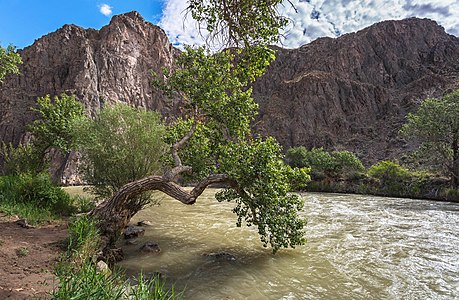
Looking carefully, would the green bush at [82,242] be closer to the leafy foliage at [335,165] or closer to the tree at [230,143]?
the tree at [230,143]

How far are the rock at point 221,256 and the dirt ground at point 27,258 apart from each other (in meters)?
4.06

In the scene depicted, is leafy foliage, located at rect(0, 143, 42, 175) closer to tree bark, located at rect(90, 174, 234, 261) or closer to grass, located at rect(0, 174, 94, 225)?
grass, located at rect(0, 174, 94, 225)

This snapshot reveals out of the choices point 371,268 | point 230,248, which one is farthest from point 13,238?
point 371,268

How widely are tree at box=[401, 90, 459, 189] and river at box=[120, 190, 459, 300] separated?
52.1 ft

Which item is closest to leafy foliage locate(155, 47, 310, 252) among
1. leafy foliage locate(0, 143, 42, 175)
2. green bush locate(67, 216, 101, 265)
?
green bush locate(67, 216, 101, 265)

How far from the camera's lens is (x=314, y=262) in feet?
27.4

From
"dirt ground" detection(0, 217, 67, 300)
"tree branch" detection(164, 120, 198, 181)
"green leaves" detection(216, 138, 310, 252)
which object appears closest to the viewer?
"dirt ground" detection(0, 217, 67, 300)

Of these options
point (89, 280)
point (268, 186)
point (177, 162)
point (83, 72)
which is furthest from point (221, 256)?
point (83, 72)

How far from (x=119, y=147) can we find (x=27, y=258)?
6.64m

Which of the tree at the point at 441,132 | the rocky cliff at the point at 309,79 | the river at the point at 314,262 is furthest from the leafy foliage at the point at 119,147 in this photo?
the rocky cliff at the point at 309,79

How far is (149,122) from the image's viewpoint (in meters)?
12.5

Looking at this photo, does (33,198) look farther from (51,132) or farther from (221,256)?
(221,256)

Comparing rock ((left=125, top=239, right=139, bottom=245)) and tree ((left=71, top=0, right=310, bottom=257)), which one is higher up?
tree ((left=71, top=0, right=310, bottom=257))

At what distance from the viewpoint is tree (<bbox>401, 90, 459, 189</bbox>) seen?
26219 mm
